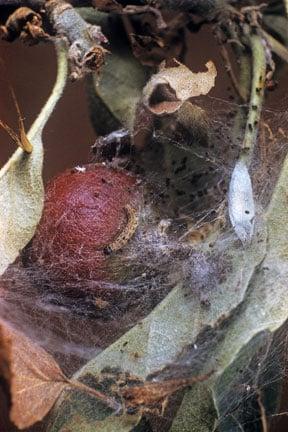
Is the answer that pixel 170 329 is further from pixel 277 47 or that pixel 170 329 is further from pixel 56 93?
pixel 277 47

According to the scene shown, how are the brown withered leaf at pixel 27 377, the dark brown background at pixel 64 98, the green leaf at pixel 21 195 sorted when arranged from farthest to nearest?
1. the dark brown background at pixel 64 98
2. the green leaf at pixel 21 195
3. the brown withered leaf at pixel 27 377

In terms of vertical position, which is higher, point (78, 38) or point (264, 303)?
point (78, 38)

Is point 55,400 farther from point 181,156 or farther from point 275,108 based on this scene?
point 275,108

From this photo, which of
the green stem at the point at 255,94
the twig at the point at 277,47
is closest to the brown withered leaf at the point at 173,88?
the green stem at the point at 255,94

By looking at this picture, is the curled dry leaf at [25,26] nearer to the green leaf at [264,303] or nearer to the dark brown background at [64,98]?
the dark brown background at [64,98]

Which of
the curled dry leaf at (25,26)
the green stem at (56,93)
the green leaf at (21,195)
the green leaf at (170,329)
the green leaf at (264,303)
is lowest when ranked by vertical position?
the green leaf at (264,303)

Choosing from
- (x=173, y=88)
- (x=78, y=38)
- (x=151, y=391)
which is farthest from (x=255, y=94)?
(x=151, y=391)

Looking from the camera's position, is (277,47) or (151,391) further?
(277,47)
